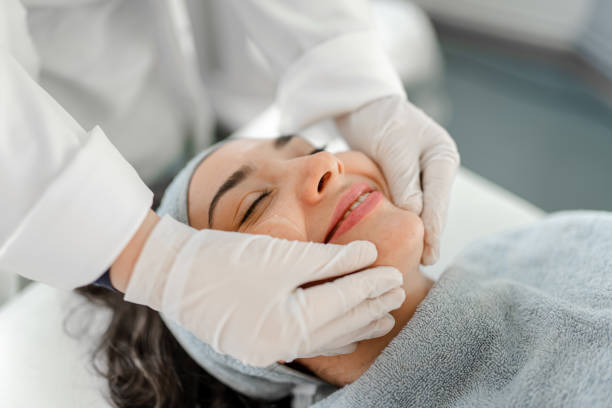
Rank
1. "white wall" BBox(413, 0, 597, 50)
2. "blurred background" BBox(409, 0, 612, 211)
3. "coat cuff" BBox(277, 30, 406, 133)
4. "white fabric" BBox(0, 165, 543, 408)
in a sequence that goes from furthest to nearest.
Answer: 1. "white wall" BBox(413, 0, 597, 50)
2. "blurred background" BBox(409, 0, 612, 211)
3. "coat cuff" BBox(277, 30, 406, 133)
4. "white fabric" BBox(0, 165, 543, 408)

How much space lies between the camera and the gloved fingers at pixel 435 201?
85cm

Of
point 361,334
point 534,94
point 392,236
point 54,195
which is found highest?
point 54,195

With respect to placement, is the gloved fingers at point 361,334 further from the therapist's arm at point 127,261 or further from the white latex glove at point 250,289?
the therapist's arm at point 127,261

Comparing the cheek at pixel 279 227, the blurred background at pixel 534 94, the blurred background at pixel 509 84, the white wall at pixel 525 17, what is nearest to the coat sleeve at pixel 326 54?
the cheek at pixel 279 227

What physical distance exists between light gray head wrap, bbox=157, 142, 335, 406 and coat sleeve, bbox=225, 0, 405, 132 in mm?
292

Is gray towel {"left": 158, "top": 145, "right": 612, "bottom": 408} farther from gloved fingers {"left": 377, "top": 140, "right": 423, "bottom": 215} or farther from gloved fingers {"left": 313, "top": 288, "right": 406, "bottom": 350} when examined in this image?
gloved fingers {"left": 377, "top": 140, "right": 423, "bottom": 215}

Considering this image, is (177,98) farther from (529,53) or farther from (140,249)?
(529,53)

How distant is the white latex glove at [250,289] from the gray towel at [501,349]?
0.15 m

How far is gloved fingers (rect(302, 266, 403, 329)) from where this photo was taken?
0.66m

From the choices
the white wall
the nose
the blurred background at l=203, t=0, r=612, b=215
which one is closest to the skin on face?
the nose

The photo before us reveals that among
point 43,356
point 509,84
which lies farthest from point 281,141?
point 509,84

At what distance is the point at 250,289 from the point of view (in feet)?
2.15

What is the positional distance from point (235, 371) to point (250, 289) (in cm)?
35

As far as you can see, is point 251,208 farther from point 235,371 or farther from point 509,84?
point 509,84
